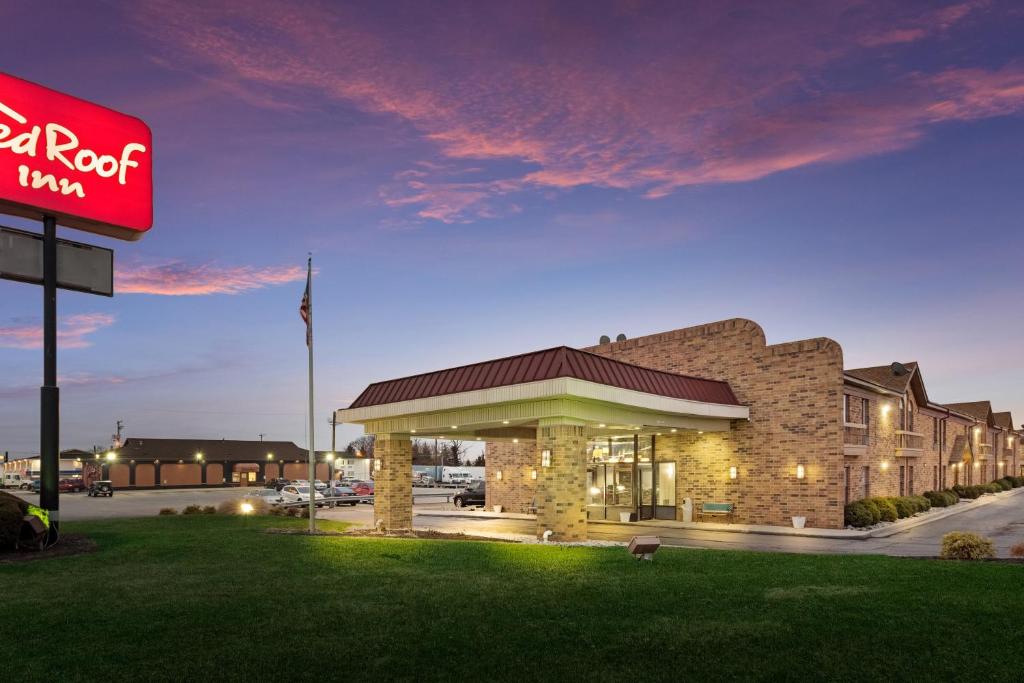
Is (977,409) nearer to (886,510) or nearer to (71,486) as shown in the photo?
(886,510)

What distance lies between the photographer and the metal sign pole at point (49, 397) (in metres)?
16.9

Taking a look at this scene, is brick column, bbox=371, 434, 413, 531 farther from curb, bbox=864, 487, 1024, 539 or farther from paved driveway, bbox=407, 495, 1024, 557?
curb, bbox=864, 487, 1024, 539

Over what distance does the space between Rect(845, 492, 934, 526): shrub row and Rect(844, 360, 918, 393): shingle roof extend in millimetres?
5547

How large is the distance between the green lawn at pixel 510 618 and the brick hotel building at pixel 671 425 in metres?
7.39

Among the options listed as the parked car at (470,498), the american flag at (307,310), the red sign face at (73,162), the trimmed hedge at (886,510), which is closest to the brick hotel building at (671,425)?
the trimmed hedge at (886,510)

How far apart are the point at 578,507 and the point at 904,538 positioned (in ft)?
38.5

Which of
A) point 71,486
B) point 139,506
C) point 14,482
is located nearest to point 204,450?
point 71,486

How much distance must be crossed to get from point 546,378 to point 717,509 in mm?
12709

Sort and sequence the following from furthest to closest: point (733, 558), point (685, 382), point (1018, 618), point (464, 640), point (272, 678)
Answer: point (685, 382), point (733, 558), point (1018, 618), point (464, 640), point (272, 678)

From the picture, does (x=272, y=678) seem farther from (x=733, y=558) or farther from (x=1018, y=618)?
(x=733, y=558)

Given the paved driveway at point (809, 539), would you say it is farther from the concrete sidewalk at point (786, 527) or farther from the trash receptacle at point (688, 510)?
the trash receptacle at point (688, 510)

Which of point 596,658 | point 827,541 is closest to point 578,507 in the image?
point 827,541

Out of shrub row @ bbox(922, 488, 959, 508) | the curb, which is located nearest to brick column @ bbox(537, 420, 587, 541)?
the curb

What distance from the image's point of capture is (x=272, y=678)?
7246 millimetres
